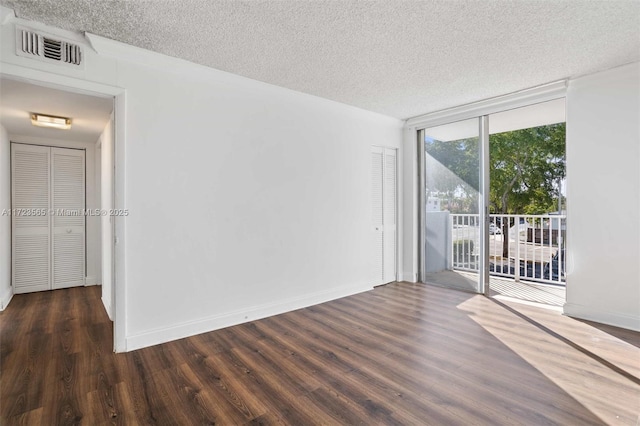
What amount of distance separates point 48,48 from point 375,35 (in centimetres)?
258

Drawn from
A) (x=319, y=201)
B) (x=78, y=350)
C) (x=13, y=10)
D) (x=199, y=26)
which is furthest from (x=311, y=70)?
(x=78, y=350)

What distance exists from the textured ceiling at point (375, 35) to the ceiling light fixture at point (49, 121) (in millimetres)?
1881

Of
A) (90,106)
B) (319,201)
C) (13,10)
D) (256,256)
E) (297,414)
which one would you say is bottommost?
(297,414)

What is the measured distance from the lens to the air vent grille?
2330mm

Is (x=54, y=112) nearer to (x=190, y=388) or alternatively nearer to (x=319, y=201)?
(x=319, y=201)

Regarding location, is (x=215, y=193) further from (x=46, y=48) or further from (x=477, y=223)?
(x=477, y=223)

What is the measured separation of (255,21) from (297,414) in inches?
108

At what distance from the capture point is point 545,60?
118 inches

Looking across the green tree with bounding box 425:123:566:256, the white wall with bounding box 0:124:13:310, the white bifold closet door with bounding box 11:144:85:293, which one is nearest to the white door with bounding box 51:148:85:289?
the white bifold closet door with bounding box 11:144:85:293

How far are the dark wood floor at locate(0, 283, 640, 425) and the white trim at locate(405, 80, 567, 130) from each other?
255cm

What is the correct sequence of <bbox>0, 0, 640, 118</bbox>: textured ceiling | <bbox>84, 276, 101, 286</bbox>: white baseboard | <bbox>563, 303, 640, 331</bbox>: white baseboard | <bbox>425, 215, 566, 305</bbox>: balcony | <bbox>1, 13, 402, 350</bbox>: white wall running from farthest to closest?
<bbox>84, 276, 101, 286</bbox>: white baseboard → <bbox>425, 215, 566, 305</bbox>: balcony → <bbox>563, 303, 640, 331</bbox>: white baseboard → <bbox>1, 13, 402, 350</bbox>: white wall → <bbox>0, 0, 640, 118</bbox>: textured ceiling

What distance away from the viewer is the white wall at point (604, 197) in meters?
3.12

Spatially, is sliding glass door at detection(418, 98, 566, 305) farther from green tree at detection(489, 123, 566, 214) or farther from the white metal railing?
green tree at detection(489, 123, 566, 214)

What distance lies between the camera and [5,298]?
395 centimetres
